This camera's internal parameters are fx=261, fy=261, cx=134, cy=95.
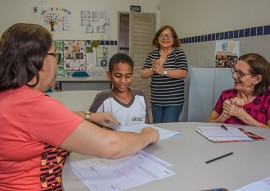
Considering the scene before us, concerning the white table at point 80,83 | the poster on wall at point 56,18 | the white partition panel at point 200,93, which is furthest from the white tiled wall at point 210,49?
the poster on wall at point 56,18

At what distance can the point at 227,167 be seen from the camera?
1018mm

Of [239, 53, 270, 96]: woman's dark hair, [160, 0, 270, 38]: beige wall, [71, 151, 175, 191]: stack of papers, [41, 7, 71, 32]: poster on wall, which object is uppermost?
[41, 7, 71, 32]: poster on wall

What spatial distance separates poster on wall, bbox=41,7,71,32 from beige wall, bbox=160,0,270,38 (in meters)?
2.08

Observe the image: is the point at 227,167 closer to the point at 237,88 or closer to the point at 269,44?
the point at 237,88

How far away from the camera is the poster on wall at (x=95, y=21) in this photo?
18.1 ft

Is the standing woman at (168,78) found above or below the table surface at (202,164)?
Answer: above

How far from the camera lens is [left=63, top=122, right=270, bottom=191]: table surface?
880 millimetres

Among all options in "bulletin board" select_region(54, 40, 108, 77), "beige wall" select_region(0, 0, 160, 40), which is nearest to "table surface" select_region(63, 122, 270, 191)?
"bulletin board" select_region(54, 40, 108, 77)

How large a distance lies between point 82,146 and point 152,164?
333 millimetres

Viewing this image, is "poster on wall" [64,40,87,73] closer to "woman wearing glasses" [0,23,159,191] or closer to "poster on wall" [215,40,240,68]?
"poster on wall" [215,40,240,68]

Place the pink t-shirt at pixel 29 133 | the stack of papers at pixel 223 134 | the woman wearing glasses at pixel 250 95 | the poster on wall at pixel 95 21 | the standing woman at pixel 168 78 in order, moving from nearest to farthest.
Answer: the pink t-shirt at pixel 29 133, the stack of papers at pixel 223 134, the woman wearing glasses at pixel 250 95, the standing woman at pixel 168 78, the poster on wall at pixel 95 21

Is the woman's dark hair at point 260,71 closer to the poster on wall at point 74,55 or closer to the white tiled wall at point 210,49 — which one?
the white tiled wall at point 210,49

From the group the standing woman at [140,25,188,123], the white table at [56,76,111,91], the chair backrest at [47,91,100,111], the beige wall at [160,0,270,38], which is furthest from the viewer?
the white table at [56,76,111,91]

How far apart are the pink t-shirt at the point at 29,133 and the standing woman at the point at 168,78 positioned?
170 centimetres
